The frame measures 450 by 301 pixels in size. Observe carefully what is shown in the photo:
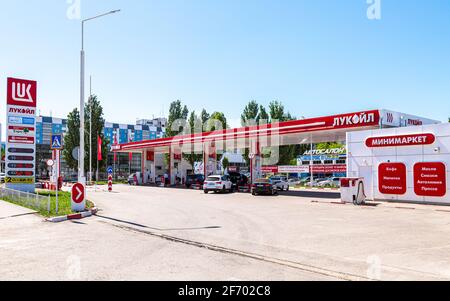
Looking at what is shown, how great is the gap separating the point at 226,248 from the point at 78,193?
31.9 feet

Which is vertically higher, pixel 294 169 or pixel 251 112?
pixel 251 112

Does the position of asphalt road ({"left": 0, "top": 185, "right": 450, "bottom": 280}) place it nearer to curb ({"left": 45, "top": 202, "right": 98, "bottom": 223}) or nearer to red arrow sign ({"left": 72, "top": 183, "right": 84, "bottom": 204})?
curb ({"left": 45, "top": 202, "right": 98, "bottom": 223})

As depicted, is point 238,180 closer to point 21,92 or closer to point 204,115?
point 21,92

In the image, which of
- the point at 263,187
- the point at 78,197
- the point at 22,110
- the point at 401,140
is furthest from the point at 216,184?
the point at 78,197

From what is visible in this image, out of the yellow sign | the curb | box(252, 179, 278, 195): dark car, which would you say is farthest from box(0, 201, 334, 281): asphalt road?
box(252, 179, 278, 195): dark car

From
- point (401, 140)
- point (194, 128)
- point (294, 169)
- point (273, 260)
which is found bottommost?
point (273, 260)

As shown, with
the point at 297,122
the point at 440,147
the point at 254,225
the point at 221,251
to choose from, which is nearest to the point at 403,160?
the point at 440,147

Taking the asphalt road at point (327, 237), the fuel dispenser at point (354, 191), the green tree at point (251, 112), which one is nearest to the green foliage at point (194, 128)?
the green tree at point (251, 112)

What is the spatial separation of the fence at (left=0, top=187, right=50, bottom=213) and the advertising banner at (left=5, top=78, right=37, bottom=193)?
1945mm

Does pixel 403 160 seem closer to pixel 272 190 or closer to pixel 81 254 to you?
pixel 272 190

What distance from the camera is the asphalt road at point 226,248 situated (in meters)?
6.78

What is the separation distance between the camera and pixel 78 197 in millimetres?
16516

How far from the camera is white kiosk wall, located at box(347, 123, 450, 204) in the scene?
21.1m

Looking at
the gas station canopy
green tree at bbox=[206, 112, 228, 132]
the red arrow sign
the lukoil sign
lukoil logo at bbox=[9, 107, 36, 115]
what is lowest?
the red arrow sign
